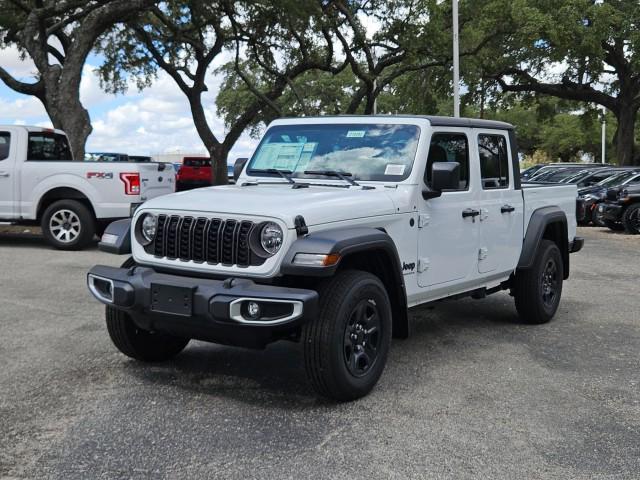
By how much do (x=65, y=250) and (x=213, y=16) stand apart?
14159 millimetres

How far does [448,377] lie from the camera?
530 centimetres

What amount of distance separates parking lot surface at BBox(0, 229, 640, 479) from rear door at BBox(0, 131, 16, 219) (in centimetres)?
587

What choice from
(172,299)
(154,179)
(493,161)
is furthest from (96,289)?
(154,179)

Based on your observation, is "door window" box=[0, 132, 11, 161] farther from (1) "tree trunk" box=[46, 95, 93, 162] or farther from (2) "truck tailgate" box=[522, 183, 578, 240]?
(2) "truck tailgate" box=[522, 183, 578, 240]

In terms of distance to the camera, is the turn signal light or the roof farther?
the roof

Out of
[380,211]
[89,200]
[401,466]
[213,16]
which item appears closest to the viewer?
[401,466]

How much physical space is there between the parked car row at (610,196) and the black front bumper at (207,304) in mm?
11185

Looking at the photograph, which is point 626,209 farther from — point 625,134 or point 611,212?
point 625,134

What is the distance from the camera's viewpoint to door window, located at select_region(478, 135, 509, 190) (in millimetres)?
6316

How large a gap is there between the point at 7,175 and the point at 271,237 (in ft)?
31.4

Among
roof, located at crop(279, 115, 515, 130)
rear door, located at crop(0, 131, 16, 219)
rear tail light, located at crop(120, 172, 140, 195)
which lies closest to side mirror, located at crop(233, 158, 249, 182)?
roof, located at crop(279, 115, 515, 130)

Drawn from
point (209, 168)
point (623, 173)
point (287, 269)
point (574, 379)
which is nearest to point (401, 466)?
point (287, 269)

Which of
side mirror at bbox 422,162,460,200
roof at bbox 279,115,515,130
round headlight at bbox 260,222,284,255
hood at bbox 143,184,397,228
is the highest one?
roof at bbox 279,115,515,130

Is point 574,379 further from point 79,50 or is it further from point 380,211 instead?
point 79,50
